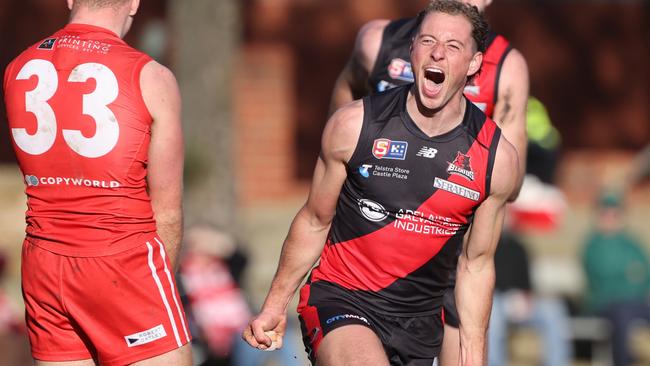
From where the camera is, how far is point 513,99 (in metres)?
6.45

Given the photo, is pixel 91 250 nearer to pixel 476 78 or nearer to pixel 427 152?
pixel 427 152

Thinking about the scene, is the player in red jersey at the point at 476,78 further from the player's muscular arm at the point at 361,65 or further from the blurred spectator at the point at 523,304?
the blurred spectator at the point at 523,304

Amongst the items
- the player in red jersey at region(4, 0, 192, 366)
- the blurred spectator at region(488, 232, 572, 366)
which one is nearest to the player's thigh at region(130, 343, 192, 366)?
the player in red jersey at region(4, 0, 192, 366)

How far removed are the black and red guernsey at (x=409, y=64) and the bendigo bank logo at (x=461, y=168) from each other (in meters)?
0.85

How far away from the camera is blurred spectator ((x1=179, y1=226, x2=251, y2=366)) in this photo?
11.0m

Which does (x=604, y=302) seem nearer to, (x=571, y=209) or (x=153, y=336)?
(x=571, y=209)

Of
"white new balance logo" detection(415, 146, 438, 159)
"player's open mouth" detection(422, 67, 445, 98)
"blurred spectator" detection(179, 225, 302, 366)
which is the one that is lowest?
"blurred spectator" detection(179, 225, 302, 366)

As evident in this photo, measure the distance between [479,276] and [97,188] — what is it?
1.82 m

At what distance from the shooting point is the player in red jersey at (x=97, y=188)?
5363 mm

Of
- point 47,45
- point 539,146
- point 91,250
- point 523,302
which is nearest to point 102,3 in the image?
point 47,45

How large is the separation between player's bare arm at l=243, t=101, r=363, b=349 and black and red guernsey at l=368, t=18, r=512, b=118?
2.61 feet

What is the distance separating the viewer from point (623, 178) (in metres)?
19.3

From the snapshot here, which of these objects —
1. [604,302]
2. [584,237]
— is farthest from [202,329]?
[584,237]

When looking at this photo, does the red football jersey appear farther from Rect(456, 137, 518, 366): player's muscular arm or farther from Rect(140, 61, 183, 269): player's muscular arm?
Rect(456, 137, 518, 366): player's muscular arm
